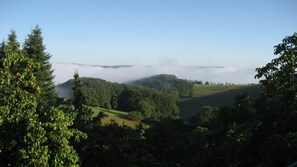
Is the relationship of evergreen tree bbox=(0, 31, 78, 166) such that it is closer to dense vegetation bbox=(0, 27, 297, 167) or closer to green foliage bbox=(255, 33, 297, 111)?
dense vegetation bbox=(0, 27, 297, 167)

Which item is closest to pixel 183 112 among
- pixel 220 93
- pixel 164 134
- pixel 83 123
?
pixel 220 93

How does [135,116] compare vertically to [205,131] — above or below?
below

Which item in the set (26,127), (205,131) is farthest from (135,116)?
(26,127)

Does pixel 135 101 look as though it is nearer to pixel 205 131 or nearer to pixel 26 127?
pixel 205 131

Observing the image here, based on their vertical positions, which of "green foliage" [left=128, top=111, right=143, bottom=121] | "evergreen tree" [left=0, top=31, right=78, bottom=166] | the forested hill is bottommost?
"green foliage" [left=128, top=111, right=143, bottom=121]

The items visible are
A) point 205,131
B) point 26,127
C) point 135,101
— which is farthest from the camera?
point 135,101

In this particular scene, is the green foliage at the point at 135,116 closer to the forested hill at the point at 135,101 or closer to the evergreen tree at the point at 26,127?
the forested hill at the point at 135,101

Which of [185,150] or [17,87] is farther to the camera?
[185,150]

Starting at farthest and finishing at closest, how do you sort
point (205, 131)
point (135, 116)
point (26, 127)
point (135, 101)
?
point (135, 101) < point (135, 116) < point (205, 131) < point (26, 127)

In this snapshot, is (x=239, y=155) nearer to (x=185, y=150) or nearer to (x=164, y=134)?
(x=185, y=150)

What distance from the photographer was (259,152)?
13.9 m

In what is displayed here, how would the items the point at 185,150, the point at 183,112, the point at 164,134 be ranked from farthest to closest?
the point at 183,112, the point at 164,134, the point at 185,150

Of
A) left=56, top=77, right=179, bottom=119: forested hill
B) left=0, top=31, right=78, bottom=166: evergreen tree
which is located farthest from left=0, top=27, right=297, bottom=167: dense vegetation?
left=56, top=77, right=179, bottom=119: forested hill

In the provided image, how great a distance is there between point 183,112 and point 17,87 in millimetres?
141651
